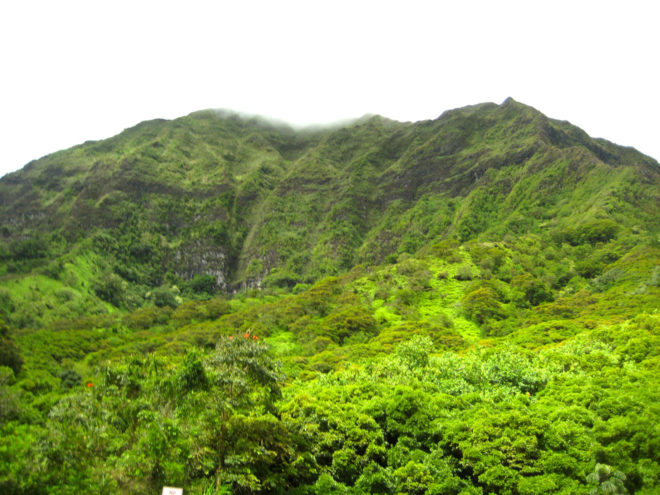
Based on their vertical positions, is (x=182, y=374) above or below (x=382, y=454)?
above

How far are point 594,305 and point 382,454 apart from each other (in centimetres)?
6647

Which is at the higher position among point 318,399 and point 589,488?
point 318,399

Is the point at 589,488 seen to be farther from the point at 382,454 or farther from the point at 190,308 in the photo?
the point at 190,308

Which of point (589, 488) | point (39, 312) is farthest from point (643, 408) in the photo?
point (39, 312)

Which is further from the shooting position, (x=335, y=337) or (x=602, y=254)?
(x=602, y=254)

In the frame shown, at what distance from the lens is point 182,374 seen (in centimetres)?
1981

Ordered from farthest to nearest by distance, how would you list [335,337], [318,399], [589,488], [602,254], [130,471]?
[602,254]
[335,337]
[318,399]
[589,488]
[130,471]

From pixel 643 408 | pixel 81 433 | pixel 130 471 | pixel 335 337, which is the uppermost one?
pixel 81 433

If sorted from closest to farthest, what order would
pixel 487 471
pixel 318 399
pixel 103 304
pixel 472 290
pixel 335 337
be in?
pixel 487 471 < pixel 318 399 < pixel 335 337 < pixel 472 290 < pixel 103 304

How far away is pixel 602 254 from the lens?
106 m

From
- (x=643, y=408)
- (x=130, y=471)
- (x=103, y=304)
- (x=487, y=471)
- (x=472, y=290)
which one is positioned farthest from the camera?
(x=103, y=304)

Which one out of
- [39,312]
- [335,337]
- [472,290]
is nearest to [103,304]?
[39,312]

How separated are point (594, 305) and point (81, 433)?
8118 cm

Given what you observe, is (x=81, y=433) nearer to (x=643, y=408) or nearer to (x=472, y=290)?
(x=643, y=408)
